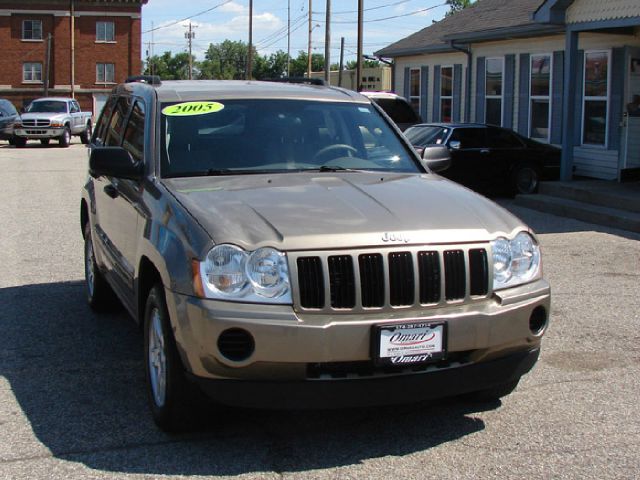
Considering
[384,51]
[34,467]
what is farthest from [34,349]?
[384,51]

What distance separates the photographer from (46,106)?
109 ft

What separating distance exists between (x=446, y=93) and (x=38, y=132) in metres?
15.4

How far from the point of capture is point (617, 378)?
18.5 feet

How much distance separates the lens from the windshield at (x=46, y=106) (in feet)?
108

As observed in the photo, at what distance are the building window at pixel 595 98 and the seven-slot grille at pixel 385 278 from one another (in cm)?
1375

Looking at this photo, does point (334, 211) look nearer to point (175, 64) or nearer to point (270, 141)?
point (270, 141)

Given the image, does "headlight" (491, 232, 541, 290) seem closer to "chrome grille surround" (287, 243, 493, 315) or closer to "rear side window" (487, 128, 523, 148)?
"chrome grille surround" (287, 243, 493, 315)

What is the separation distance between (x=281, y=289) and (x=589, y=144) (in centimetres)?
1471

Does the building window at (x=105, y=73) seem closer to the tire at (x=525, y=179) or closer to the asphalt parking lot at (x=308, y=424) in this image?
the tire at (x=525, y=179)

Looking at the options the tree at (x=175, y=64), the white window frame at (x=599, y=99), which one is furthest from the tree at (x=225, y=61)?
the white window frame at (x=599, y=99)

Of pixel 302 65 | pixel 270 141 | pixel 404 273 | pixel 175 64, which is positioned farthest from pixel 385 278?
pixel 175 64

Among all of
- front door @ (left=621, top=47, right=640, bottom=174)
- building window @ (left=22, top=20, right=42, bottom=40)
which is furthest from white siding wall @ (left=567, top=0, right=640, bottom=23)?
building window @ (left=22, top=20, right=42, bottom=40)

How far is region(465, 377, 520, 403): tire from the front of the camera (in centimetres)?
492

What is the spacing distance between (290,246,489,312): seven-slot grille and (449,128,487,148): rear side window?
1170cm
